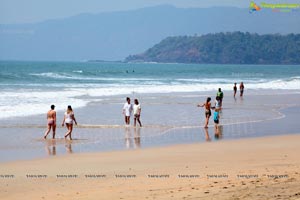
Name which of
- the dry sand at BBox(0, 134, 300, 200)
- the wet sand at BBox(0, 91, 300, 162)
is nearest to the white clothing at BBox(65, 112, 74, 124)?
the wet sand at BBox(0, 91, 300, 162)

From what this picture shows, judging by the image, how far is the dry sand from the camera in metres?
9.66

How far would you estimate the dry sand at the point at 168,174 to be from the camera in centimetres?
966

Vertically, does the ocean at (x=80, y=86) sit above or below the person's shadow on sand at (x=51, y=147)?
above

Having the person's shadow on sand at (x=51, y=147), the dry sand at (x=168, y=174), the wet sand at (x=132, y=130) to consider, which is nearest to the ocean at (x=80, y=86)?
the wet sand at (x=132, y=130)

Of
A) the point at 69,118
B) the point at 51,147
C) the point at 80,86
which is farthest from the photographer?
the point at 80,86

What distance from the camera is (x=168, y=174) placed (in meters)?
11.8

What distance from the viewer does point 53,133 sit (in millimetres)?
18812

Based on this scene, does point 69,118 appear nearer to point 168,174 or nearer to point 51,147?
point 51,147

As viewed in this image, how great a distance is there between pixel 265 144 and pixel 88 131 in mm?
6373

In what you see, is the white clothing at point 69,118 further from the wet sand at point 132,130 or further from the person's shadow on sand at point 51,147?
the person's shadow on sand at point 51,147

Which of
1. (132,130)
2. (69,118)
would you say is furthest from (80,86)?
(69,118)

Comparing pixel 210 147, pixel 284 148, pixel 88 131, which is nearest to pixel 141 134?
pixel 88 131

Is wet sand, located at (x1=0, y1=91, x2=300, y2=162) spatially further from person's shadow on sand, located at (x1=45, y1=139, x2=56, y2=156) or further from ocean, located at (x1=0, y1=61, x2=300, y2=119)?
ocean, located at (x1=0, y1=61, x2=300, y2=119)

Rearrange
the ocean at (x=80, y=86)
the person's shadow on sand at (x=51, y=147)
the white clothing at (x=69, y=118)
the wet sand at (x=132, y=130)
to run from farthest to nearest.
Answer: the ocean at (x=80, y=86)
the white clothing at (x=69, y=118)
the wet sand at (x=132, y=130)
the person's shadow on sand at (x=51, y=147)
